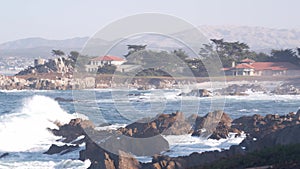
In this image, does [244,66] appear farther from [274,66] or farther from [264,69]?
[274,66]

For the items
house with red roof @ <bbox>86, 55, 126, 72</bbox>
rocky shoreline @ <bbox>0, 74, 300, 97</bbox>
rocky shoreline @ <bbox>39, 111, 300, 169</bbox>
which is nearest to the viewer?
rocky shoreline @ <bbox>39, 111, 300, 169</bbox>

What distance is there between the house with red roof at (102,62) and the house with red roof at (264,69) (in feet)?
41.5

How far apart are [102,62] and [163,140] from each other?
5747 centimetres

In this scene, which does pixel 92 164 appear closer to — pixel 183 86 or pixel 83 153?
pixel 83 153

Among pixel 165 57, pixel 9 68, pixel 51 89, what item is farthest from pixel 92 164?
pixel 9 68

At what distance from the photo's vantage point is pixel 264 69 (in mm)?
78062

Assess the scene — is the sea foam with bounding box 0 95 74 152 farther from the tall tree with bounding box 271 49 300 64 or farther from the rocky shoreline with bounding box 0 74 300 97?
the tall tree with bounding box 271 49 300 64

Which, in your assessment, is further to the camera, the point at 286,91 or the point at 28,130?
the point at 286,91

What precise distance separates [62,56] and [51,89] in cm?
2109

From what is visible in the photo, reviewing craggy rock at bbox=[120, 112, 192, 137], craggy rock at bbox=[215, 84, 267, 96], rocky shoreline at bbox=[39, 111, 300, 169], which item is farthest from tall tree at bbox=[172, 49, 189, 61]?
craggy rock at bbox=[120, 112, 192, 137]

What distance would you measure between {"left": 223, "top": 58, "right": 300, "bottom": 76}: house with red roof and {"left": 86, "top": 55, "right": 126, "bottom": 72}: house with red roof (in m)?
12.7

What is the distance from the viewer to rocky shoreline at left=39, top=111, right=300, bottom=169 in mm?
16641

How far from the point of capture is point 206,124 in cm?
2575

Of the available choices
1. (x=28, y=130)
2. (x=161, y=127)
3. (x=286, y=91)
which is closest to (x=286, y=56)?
(x=286, y=91)
